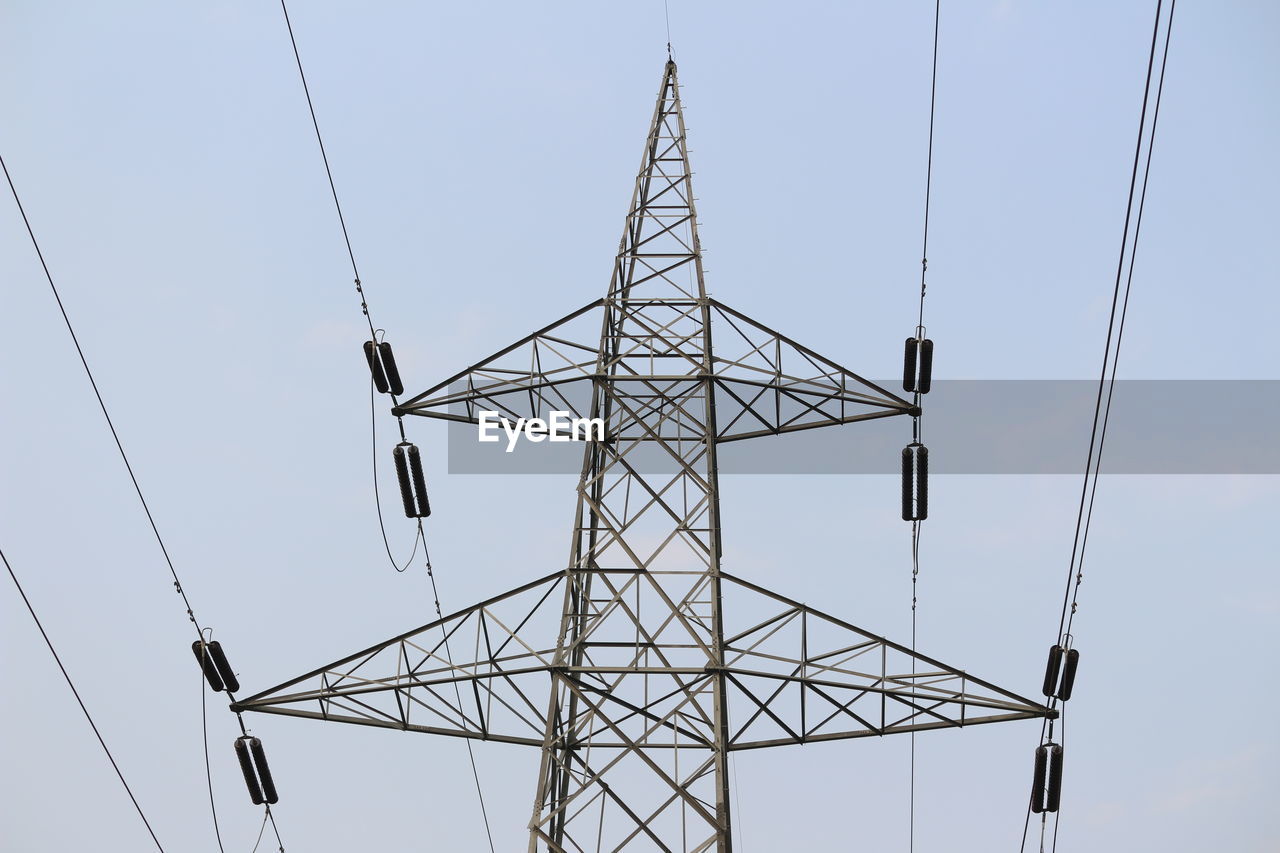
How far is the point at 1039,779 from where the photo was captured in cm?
1731

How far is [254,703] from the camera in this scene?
1606 centimetres

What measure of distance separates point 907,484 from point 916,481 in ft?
0.47

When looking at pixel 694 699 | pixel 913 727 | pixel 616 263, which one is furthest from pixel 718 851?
pixel 616 263

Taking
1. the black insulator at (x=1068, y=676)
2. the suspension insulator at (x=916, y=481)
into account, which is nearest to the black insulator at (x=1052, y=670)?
the black insulator at (x=1068, y=676)

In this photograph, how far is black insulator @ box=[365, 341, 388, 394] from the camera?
19094 millimetres

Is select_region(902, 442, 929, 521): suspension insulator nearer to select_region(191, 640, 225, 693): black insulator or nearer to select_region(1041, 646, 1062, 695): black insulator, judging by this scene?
select_region(1041, 646, 1062, 695): black insulator

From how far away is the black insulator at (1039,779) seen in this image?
56.2 feet

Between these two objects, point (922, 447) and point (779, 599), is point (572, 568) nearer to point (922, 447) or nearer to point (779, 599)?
point (779, 599)

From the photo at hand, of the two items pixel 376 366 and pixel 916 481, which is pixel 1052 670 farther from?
pixel 376 366

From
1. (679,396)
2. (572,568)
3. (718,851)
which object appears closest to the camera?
(718,851)

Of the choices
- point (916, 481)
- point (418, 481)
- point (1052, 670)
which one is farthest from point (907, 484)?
point (418, 481)

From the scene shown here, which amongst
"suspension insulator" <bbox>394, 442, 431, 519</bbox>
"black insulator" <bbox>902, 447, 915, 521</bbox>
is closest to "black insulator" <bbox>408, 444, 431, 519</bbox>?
"suspension insulator" <bbox>394, 442, 431, 519</bbox>

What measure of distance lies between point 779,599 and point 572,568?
2.79m

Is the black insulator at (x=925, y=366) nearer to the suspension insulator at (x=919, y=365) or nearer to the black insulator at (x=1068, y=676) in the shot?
the suspension insulator at (x=919, y=365)
